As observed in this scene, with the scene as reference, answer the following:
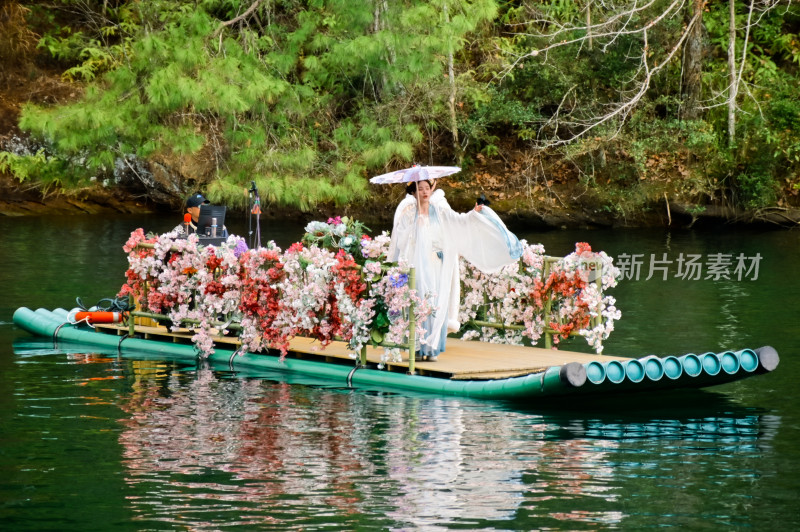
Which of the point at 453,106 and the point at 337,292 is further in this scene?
the point at 453,106

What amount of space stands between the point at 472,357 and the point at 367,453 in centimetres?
309

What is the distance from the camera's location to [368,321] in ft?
39.3

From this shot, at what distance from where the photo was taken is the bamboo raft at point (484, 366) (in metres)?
11.0

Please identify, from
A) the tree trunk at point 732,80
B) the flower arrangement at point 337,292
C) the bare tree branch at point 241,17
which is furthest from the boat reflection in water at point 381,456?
the bare tree branch at point 241,17

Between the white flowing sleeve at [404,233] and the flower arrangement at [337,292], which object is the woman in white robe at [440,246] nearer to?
the white flowing sleeve at [404,233]

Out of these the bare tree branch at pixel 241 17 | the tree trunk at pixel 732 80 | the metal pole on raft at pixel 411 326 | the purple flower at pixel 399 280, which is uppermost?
the bare tree branch at pixel 241 17

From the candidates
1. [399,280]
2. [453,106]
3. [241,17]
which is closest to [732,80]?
[453,106]

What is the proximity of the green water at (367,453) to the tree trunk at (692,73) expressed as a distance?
16047 millimetres

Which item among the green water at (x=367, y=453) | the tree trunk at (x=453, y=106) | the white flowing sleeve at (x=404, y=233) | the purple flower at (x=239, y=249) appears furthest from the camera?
the tree trunk at (x=453, y=106)

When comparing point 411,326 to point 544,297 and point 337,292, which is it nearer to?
point 337,292

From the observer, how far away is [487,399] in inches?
450

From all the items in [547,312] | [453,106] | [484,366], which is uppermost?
[453,106]

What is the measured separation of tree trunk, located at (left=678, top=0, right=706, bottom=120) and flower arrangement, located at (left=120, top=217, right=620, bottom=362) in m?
17.4

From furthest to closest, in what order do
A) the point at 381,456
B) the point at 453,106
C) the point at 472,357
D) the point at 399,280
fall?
1. the point at 453,106
2. the point at 472,357
3. the point at 399,280
4. the point at 381,456
